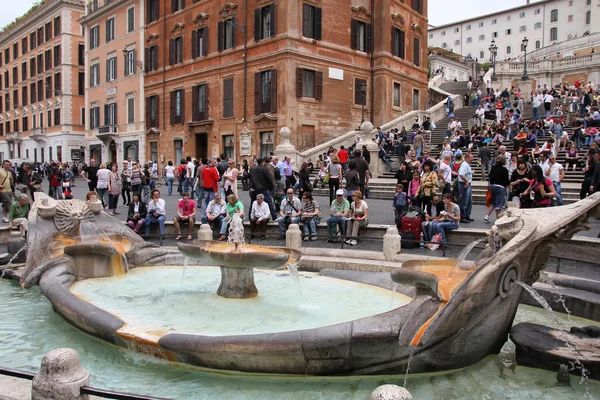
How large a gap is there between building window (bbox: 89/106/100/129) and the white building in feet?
179

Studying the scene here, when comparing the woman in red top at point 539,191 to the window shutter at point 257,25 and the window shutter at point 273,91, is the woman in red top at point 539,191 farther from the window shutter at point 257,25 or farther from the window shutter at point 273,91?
the window shutter at point 257,25

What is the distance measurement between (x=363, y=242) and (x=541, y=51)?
Answer: 216 ft

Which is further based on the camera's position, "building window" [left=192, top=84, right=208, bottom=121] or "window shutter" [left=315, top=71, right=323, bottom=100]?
"building window" [left=192, top=84, right=208, bottom=121]

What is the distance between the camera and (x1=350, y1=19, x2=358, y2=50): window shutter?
30812 millimetres

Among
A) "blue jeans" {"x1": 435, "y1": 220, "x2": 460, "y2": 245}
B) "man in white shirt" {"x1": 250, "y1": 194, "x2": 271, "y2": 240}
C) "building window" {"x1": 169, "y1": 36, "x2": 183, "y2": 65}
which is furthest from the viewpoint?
"building window" {"x1": 169, "y1": 36, "x2": 183, "y2": 65}

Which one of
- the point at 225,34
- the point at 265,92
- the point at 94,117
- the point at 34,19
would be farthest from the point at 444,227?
the point at 34,19

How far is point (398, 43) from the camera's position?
108 ft

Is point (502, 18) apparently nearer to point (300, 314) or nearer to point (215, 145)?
point (215, 145)

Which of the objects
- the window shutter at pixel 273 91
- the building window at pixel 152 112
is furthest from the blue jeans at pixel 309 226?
the building window at pixel 152 112

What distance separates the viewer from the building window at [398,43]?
32.4m

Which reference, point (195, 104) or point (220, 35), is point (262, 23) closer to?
point (220, 35)

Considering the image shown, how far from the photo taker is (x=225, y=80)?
1236 inches

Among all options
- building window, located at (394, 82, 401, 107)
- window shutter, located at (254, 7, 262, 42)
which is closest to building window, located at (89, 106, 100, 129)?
window shutter, located at (254, 7, 262, 42)

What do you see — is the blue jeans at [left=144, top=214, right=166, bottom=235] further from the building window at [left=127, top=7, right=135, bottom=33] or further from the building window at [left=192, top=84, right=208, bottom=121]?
the building window at [left=127, top=7, right=135, bottom=33]
